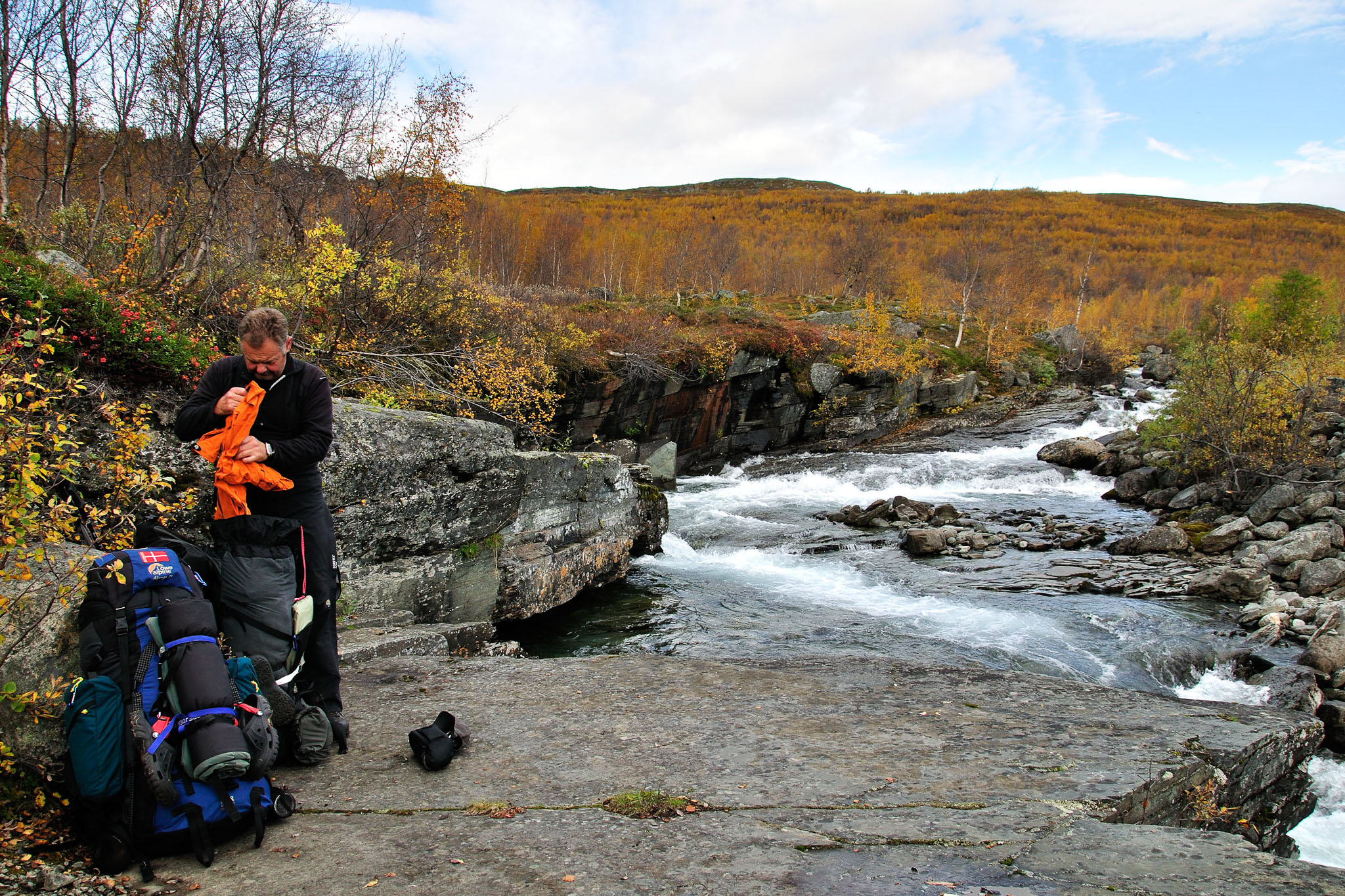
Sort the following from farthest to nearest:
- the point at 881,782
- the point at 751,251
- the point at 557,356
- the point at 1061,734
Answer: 1. the point at 751,251
2. the point at 557,356
3. the point at 1061,734
4. the point at 881,782

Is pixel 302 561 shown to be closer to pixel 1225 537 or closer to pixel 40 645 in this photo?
pixel 40 645

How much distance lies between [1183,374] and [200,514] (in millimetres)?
21875

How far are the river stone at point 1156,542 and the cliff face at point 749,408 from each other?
13.6 metres

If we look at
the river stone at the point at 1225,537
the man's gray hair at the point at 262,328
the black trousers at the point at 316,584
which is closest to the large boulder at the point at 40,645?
the black trousers at the point at 316,584

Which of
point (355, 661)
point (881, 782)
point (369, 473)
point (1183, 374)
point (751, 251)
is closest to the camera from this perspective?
point (881, 782)

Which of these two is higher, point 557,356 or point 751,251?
point 751,251

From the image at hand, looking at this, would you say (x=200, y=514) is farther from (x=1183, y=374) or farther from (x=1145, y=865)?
(x=1183, y=374)

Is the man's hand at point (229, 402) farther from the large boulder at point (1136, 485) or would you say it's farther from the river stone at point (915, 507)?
the large boulder at point (1136, 485)

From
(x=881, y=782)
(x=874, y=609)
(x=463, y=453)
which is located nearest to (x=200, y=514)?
(x=463, y=453)

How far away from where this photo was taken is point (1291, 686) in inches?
335

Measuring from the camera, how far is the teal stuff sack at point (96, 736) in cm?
308

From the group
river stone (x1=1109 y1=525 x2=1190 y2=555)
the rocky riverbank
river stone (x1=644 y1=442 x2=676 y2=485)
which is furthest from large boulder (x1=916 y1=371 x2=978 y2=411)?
the rocky riverbank

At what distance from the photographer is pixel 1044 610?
38.7 feet

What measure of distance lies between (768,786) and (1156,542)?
48.4 feet
